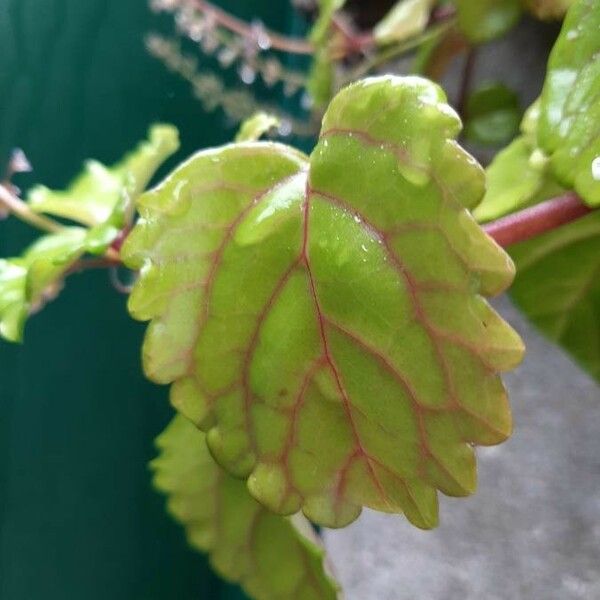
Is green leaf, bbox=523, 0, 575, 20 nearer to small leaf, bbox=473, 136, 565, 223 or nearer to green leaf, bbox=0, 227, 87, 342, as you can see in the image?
small leaf, bbox=473, 136, 565, 223

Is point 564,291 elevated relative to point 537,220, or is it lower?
lower

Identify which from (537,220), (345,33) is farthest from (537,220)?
(345,33)

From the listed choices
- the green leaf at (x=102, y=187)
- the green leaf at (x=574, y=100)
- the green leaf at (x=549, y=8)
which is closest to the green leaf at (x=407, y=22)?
the green leaf at (x=549, y=8)

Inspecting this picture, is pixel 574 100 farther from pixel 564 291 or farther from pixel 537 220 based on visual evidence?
pixel 564 291

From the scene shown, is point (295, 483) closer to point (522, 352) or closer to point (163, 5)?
point (522, 352)

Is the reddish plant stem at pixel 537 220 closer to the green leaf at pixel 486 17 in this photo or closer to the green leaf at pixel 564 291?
the green leaf at pixel 564 291

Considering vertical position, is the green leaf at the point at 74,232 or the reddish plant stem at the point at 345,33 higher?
the green leaf at the point at 74,232

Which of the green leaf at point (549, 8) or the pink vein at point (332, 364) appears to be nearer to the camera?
the pink vein at point (332, 364)
